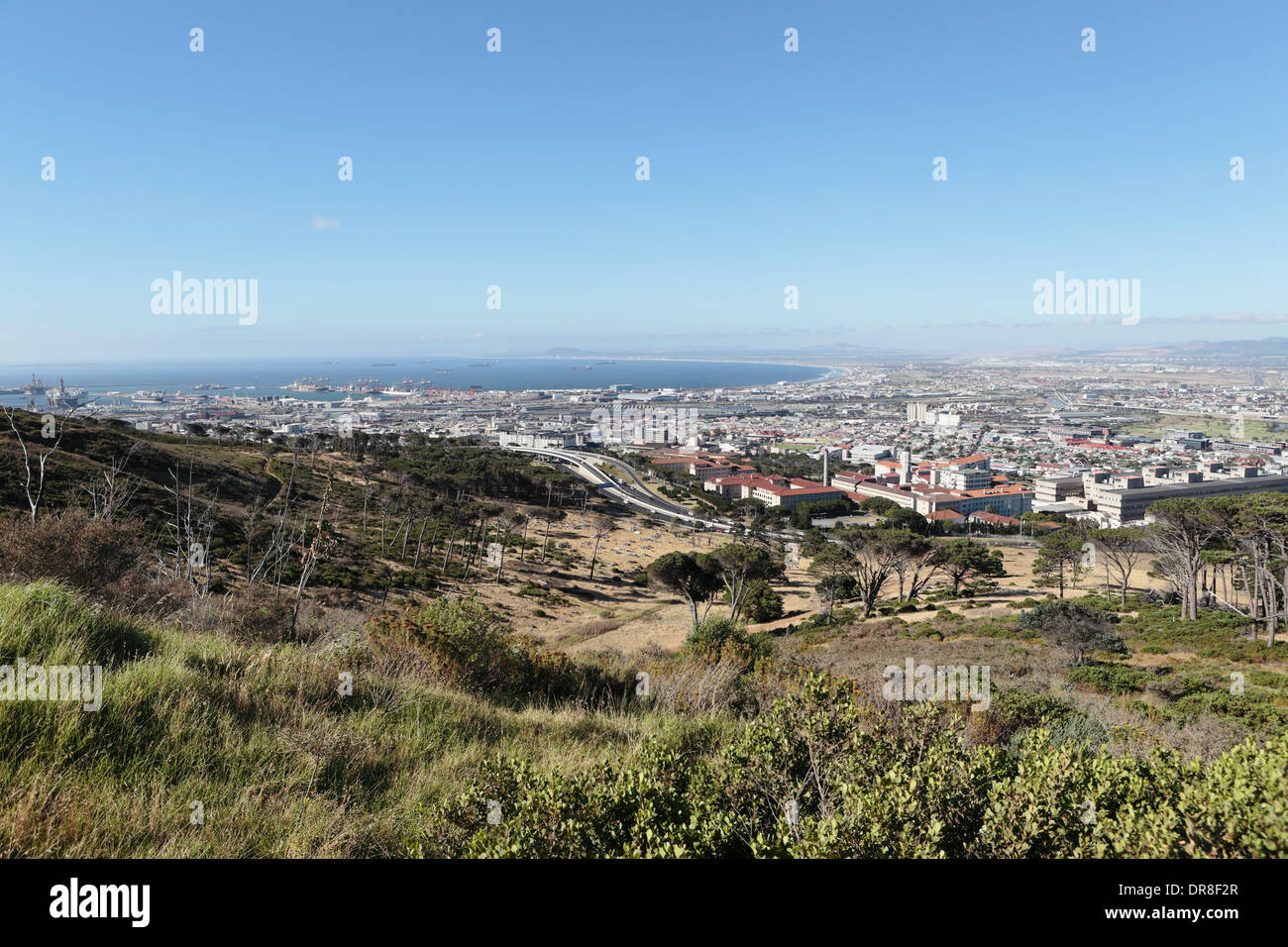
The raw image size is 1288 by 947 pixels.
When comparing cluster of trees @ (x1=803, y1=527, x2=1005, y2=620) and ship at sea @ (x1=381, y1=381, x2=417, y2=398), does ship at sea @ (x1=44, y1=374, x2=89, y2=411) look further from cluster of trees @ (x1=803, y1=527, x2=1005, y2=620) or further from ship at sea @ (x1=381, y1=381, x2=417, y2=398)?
ship at sea @ (x1=381, y1=381, x2=417, y2=398)

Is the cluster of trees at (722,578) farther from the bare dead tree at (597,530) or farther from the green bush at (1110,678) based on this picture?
the green bush at (1110,678)

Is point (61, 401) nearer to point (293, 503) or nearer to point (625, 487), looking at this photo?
point (293, 503)

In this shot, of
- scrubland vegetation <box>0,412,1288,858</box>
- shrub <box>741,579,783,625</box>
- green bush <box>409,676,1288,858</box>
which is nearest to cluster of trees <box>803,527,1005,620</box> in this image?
shrub <box>741,579,783,625</box>

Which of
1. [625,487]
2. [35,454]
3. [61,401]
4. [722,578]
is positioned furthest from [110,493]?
[625,487]

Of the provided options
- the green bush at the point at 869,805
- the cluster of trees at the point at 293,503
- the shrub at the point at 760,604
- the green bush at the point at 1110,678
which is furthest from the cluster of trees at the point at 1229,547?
the cluster of trees at the point at 293,503

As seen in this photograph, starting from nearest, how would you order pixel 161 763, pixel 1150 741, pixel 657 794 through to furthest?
pixel 657 794
pixel 161 763
pixel 1150 741

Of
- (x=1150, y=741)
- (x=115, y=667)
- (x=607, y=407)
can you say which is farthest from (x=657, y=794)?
(x=607, y=407)

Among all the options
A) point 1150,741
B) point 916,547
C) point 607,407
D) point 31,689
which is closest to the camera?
point 31,689
